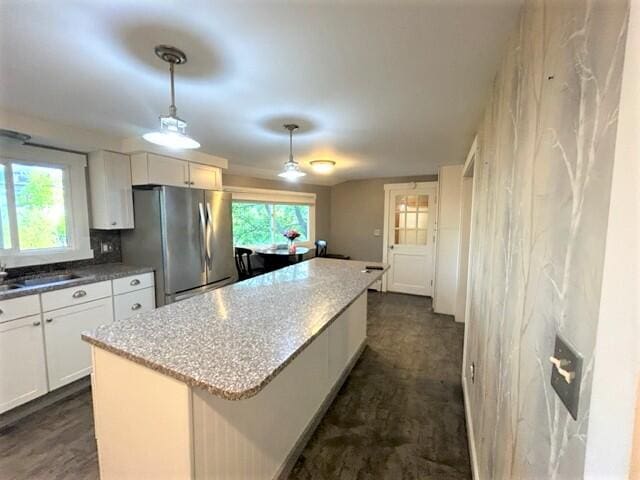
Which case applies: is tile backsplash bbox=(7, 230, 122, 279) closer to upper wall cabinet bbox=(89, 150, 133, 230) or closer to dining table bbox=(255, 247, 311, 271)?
upper wall cabinet bbox=(89, 150, 133, 230)

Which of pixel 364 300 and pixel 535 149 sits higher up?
pixel 535 149

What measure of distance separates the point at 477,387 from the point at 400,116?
1877 mm

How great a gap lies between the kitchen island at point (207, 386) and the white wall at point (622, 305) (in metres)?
0.80

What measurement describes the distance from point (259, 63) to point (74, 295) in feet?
7.58

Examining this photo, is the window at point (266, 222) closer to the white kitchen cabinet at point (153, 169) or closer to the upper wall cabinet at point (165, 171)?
the upper wall cabinet at point (165, 171)

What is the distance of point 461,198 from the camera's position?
149 inches

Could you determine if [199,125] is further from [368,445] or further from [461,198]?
[461,198]

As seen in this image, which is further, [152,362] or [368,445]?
[368,445]

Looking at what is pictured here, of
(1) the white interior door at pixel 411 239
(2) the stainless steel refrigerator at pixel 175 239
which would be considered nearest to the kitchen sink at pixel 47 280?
(2) the stainless steel refrigerator at pixel 175 239

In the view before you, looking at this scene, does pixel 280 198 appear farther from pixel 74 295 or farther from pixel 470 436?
pixel 470 436

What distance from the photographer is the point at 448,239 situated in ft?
13.5

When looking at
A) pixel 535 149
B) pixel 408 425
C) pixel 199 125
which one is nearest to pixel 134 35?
pixel 199 125

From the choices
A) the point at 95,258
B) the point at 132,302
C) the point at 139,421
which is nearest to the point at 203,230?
the point at 132,302

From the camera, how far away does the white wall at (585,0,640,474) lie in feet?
1.29
